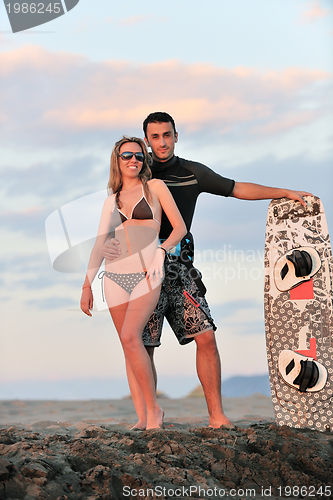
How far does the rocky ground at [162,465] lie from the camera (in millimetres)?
2357

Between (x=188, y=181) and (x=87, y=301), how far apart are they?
1324 mm

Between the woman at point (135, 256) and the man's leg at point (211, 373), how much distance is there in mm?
444

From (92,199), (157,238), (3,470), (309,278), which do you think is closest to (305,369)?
(309,278)

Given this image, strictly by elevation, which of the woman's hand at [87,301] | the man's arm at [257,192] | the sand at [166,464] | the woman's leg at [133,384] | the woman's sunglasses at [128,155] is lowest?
the sand at [166,464]

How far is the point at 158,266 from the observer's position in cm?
337

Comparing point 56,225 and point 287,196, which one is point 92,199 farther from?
point 287,196

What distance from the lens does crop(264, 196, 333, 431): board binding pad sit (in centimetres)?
402

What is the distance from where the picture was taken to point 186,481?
8.34 feet

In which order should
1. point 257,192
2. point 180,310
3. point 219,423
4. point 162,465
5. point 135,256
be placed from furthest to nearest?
point 257,192
point 180,310
point 219,423
point 135,256
point 162,465

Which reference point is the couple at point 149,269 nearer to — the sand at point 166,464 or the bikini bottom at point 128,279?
the bikini bottom at point 128,279

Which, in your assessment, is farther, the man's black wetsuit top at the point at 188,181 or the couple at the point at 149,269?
the man's black wetsuit top at the point at 188,181

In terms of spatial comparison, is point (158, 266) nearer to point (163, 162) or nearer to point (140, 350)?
point (140, 350)

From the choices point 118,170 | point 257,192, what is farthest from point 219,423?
point 118,170

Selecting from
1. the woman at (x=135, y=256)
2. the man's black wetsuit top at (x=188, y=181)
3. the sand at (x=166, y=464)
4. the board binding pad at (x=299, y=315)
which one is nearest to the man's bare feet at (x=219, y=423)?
the sand at (x=166, y=464)
